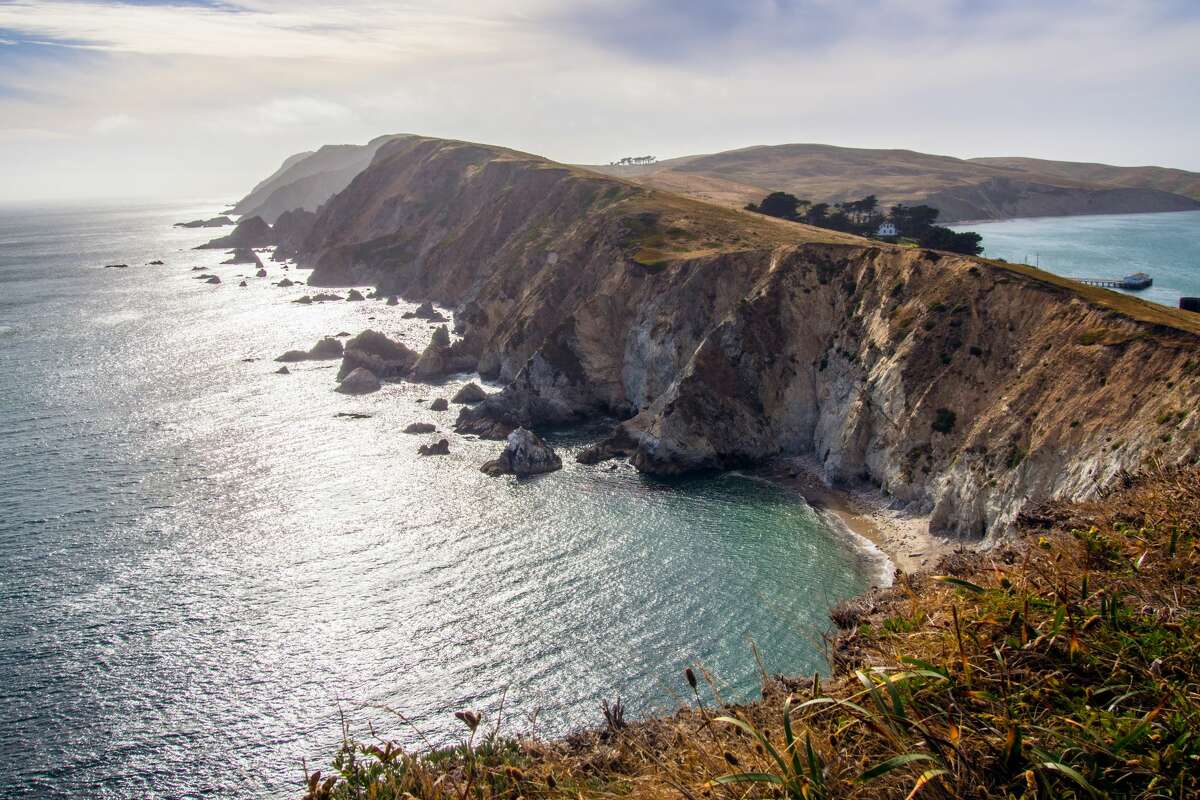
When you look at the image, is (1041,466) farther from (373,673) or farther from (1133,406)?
(373,673)

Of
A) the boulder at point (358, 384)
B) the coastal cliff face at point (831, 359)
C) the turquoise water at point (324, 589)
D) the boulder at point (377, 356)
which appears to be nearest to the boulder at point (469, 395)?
the turquoise water at point (324, 589)

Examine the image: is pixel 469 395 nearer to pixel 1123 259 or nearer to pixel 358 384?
pixel 358 384

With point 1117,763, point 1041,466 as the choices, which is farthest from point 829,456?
point 1117,763

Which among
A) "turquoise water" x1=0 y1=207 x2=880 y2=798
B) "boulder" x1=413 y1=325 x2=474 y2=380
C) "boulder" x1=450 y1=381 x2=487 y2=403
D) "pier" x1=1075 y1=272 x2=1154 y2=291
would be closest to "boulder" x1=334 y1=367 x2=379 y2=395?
"boulder" x1=413 y1=325 x2=474 y2=380

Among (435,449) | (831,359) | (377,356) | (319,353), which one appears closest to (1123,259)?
(831,359)

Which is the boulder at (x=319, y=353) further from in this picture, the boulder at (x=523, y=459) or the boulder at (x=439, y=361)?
the boulder at (x=523, y=459)

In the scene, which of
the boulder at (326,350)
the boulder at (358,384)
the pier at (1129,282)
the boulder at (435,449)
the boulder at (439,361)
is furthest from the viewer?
the pier at (1129,282)
